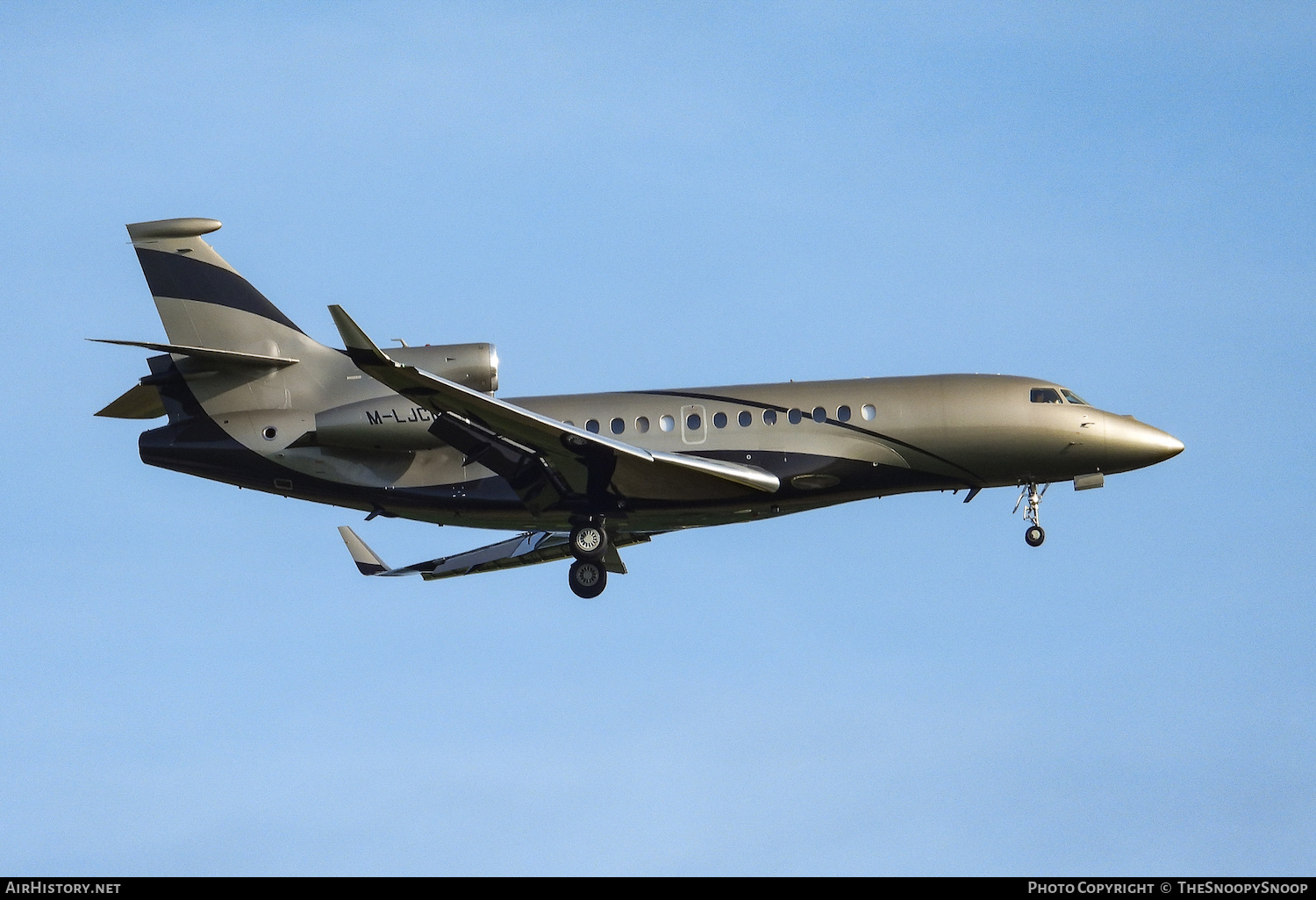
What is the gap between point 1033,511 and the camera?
3166 centimetres

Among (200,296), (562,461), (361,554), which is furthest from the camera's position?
(361,554)

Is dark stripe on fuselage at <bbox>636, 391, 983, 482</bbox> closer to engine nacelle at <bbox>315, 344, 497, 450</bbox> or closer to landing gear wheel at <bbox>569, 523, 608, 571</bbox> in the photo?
landing gear wheel at <bbox>569, 523, 608, 571</bbox>

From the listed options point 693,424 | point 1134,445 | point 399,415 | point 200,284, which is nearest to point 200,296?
point 200,284

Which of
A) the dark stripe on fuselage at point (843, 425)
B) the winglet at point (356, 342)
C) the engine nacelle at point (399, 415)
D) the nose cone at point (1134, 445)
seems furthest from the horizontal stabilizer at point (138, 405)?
the nose cone at point (1134, 445)

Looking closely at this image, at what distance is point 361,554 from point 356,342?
34.7 feet

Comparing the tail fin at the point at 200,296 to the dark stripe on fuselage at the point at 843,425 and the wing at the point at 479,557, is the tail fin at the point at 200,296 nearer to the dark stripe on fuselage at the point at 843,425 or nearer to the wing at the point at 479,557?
the wing at the point at 479,557

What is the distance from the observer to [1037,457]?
3098cm

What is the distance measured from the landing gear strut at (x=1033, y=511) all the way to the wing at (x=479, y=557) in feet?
27.6

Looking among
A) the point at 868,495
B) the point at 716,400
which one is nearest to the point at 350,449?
the point at 716,400

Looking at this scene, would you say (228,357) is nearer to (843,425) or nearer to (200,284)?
(200,284)

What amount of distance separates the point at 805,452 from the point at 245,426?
10679 mm

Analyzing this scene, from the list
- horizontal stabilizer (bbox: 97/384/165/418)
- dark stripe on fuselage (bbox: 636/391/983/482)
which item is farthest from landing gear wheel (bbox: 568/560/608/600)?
horizontal stabilizer (bbox: 97/384/165/418)
